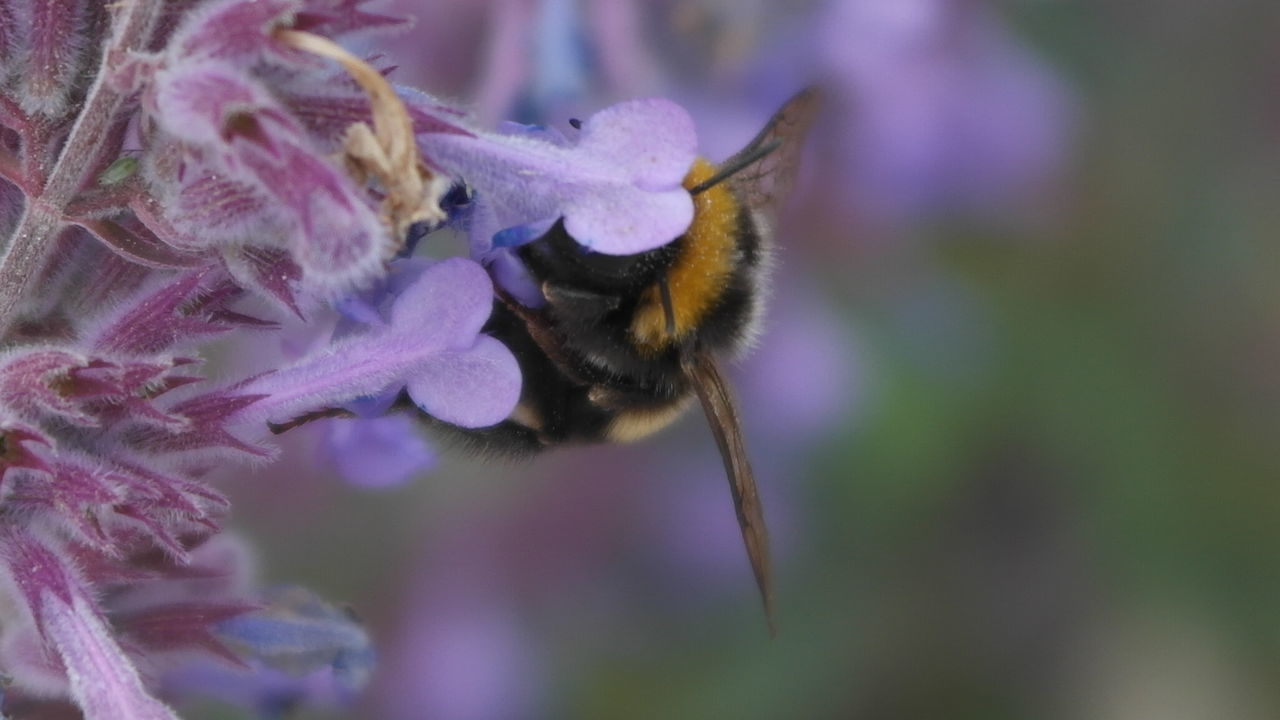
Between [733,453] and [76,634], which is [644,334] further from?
[76,634]

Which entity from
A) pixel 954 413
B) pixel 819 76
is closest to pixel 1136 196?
pixel 954 413

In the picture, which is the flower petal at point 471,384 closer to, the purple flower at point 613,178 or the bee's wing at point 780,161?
the purple flower at point 613,178

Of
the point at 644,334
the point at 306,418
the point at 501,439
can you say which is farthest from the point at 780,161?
the point at 306,418

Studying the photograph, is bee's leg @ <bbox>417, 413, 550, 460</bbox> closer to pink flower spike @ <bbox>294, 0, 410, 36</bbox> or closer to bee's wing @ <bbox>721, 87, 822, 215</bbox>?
bee's wing @ <bbox>721, 87, 822, 215</bbox>

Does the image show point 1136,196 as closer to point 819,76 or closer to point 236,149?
point 819,76

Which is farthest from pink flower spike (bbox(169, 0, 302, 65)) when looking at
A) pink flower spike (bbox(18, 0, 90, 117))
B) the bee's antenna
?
the bee's antenna

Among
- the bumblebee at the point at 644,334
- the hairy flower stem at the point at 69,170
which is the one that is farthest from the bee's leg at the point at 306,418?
the hairy flower stem at the point at 69,170
